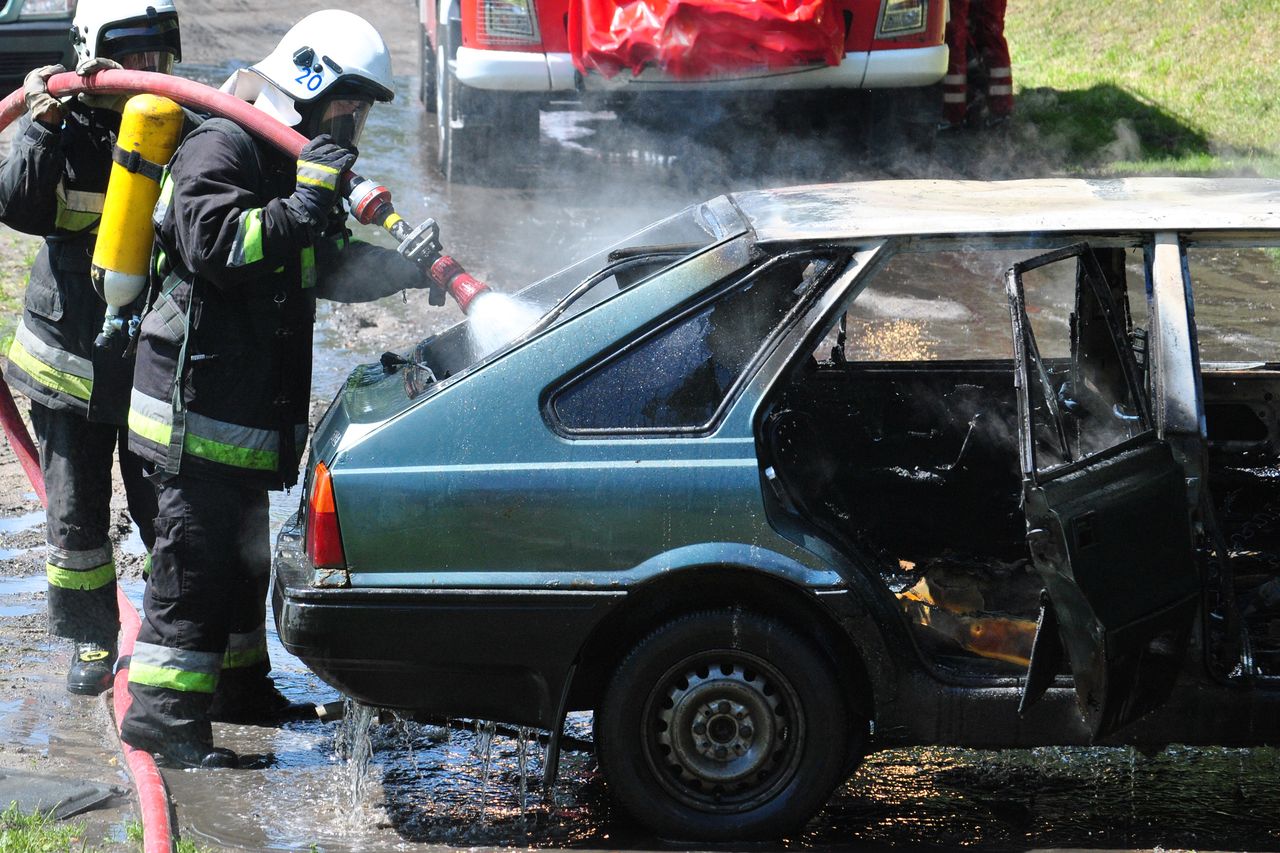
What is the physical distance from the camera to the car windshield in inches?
169

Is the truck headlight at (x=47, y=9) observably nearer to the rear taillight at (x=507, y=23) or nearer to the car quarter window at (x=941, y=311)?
the rear taillight at (x=507, y=23)

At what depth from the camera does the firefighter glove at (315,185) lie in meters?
4.10

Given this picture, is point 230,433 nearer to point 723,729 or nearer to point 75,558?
point 75,558

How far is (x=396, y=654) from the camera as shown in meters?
3.69

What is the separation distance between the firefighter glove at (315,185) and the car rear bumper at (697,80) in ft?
16.1

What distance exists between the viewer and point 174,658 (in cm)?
425

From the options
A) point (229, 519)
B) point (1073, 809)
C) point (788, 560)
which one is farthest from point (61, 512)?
point (1073, 809)

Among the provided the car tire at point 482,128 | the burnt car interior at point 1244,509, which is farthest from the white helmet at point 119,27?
the car tire at point 482,128

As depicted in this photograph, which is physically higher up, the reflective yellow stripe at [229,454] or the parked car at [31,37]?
the parked car at [31,37]

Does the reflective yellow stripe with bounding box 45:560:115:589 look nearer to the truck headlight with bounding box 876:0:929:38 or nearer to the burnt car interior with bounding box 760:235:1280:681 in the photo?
the burnt car interior with bounding box 760:235:1280:681

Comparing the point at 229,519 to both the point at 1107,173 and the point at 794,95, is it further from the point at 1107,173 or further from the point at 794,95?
the point at 1107,173

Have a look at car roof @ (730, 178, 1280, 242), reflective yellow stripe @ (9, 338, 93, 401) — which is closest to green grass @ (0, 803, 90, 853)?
reflective yellow stripe @ (9, 338, 93, 401)

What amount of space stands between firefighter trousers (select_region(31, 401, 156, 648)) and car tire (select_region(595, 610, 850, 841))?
6.31 feet

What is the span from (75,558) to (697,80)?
518 cm
